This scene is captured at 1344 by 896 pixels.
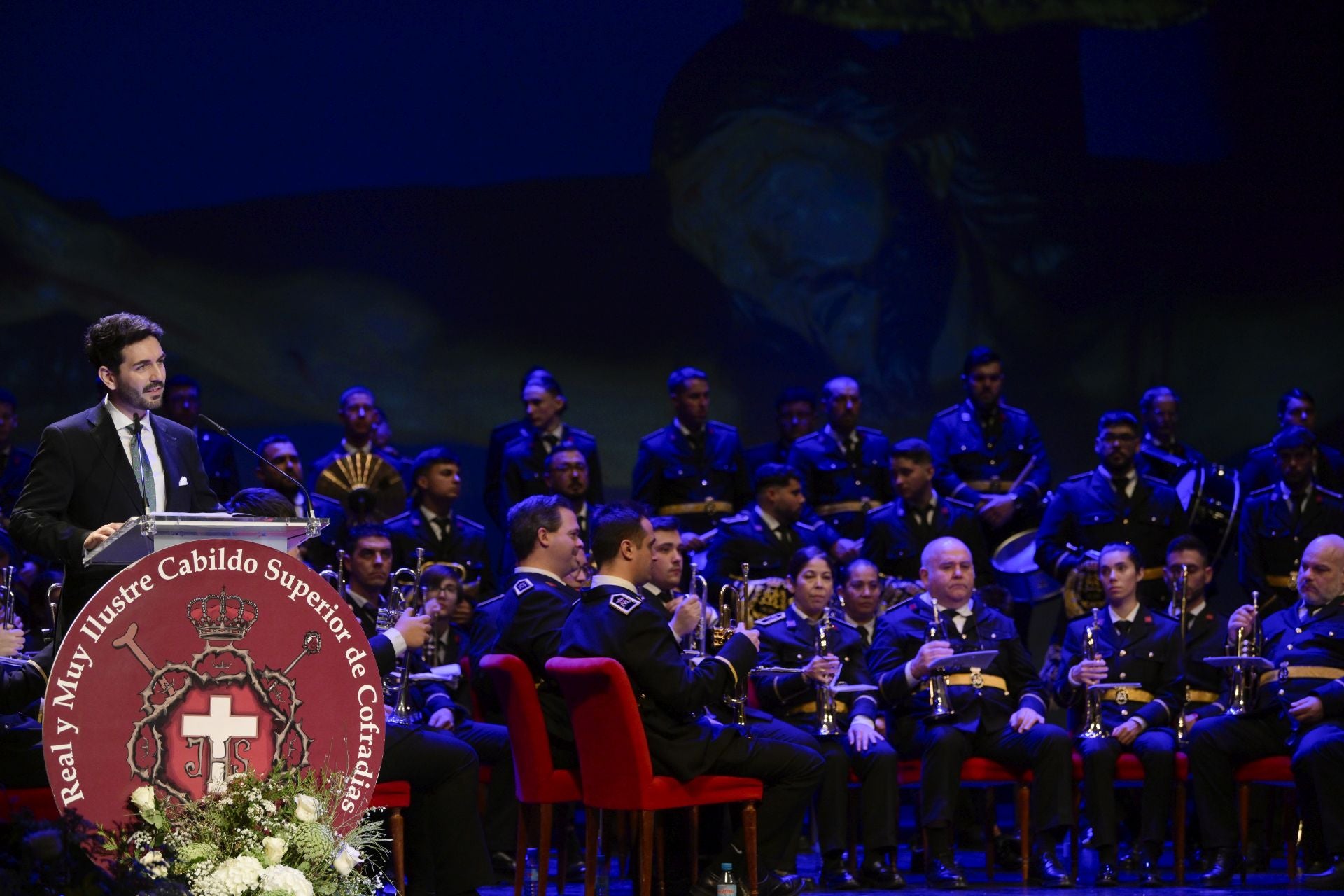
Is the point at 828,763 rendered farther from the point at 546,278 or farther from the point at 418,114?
the point at 418,114

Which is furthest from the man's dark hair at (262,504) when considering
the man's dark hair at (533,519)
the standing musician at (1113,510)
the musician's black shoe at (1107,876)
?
the standing musician at (1113,510)

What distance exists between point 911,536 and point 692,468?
1.33 meters

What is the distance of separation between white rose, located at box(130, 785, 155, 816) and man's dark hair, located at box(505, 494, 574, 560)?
8.48 feet

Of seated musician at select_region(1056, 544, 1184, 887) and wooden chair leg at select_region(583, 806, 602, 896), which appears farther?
seated musician at select_region(1056, 544, 1184, 887)

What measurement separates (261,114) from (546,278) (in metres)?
2.19

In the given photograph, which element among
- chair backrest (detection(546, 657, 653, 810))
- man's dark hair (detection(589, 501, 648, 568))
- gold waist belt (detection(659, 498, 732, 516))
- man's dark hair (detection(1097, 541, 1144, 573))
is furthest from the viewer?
gold waist belt (detection(659, 498, 732, 516))

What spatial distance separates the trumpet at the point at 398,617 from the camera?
598 cm

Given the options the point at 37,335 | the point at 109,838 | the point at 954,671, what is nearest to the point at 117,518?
the point at 109,838

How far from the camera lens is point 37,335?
1141cm

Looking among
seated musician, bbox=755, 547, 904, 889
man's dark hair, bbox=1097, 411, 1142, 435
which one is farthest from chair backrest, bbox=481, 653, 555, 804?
man's dark hair, bbox=1097, 411, 1142, 435

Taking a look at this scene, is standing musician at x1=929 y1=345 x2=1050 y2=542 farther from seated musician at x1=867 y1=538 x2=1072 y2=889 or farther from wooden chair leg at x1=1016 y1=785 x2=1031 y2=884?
wooden chair leg at x1=1016 y1=785 x2=1031 y2=884

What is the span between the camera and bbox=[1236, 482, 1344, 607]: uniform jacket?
352 inches

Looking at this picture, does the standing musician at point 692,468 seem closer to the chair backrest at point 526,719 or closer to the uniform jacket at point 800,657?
the uniform jacket at point 800,657

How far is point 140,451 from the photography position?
4586 mm
